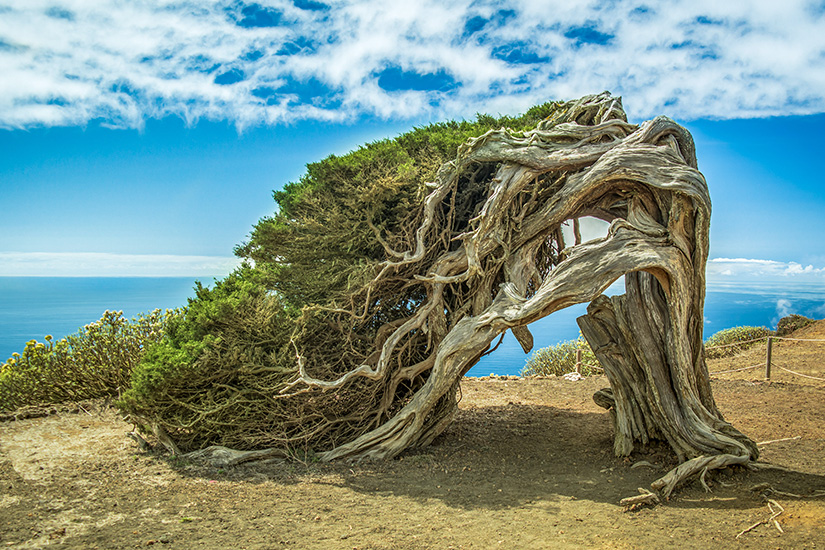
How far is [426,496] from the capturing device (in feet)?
20.0

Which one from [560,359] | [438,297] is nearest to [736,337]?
[560,359]

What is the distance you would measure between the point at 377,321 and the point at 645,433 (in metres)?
3.78

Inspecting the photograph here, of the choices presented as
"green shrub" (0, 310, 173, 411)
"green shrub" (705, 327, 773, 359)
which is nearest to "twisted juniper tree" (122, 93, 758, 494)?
"green shrub" (0, 310, 173, 411)

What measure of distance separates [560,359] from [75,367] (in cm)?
1179

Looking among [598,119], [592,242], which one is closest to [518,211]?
[592,242]

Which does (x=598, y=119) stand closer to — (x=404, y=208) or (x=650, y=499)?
(x=404, y=208)

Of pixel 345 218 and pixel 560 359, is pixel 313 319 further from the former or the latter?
pixel 560 359

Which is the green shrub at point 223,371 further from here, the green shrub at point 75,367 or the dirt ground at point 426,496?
the green shrub at point 75,367

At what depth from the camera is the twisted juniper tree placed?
6.71 meters

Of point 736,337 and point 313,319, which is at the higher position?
point 313,319

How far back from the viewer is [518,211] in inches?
290

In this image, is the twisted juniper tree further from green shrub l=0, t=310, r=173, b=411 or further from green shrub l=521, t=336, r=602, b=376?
green shrub l=521, t=336, r=602, b=376

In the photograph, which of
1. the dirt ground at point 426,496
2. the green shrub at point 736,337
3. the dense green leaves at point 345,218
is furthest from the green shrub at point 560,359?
the dense green leaves at point 345,218

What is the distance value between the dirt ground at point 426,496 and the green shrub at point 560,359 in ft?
21.5
